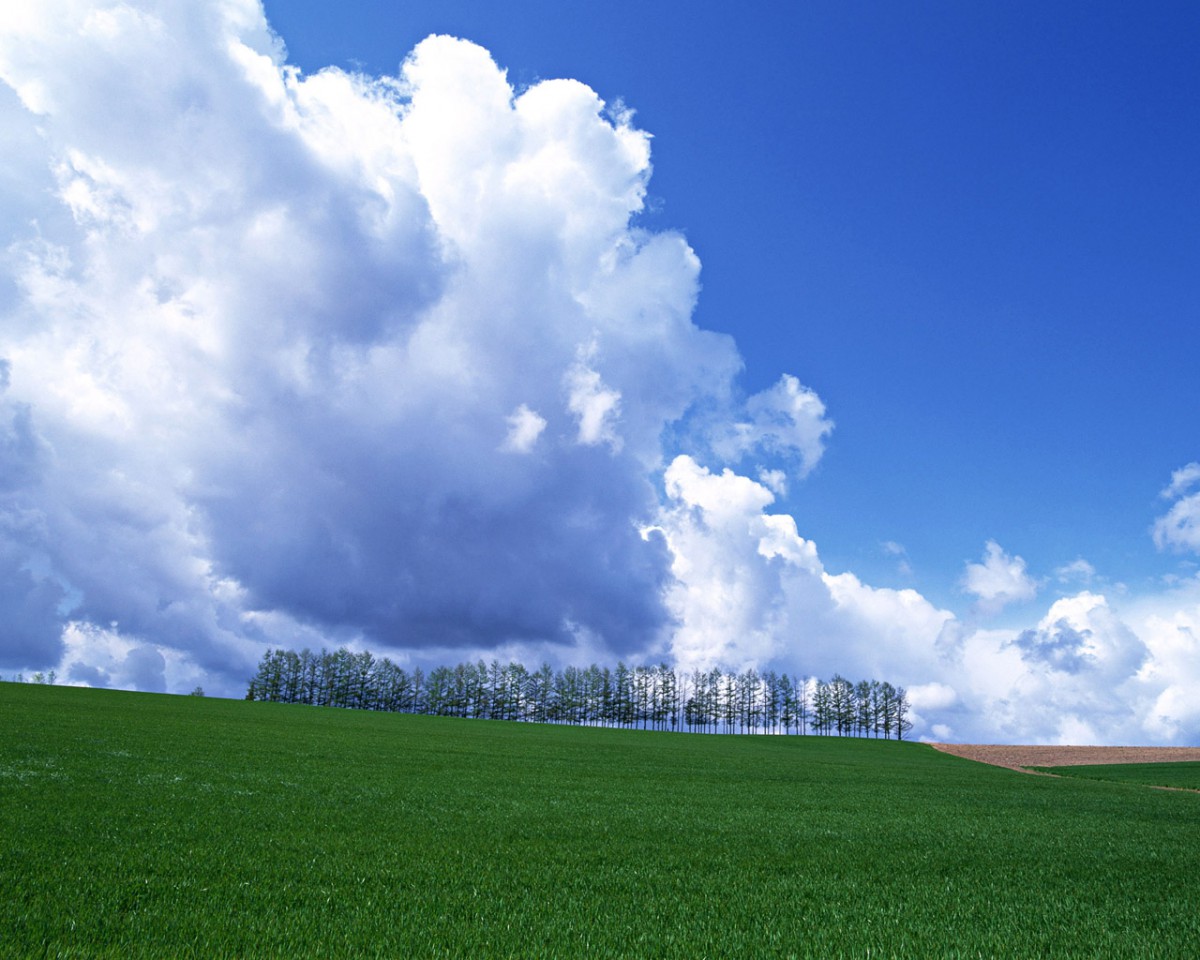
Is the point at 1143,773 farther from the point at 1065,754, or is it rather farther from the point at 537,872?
the point at 537,872

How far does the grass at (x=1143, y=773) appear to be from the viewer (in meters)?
52.9

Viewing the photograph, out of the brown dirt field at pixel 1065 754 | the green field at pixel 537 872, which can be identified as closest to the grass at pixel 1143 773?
the brown dirt field at pixel 1065 754

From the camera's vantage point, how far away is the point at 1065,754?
90.1 metres

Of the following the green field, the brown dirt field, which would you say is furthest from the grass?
the green field

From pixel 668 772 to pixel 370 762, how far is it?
15.4 metres

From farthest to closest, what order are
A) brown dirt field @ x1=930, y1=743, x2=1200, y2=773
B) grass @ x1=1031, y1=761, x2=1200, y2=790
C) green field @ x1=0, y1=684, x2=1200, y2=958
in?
brown dirt field @ x1=930, y1=743, x2=1200, y2=773 < grass @ x1=1031, y1=761, x2=1200, y2=790 < green field @ x1=0, y1=684, x2=1200, y2=958

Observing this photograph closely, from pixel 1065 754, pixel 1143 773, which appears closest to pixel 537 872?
pixel 1143 773

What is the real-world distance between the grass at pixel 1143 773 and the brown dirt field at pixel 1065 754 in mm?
4324

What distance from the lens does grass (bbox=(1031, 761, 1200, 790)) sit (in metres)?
52.9

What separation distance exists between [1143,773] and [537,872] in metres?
76.7

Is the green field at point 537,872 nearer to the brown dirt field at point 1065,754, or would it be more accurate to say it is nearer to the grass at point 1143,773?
the grass at point 1143,773

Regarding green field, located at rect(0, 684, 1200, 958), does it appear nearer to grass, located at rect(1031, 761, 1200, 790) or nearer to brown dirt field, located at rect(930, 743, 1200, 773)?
grass, located at rect(1031, 761, 1200, 790)

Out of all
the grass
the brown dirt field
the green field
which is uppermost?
the green field

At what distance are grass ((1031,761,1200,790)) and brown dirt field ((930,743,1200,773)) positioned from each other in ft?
14.2
